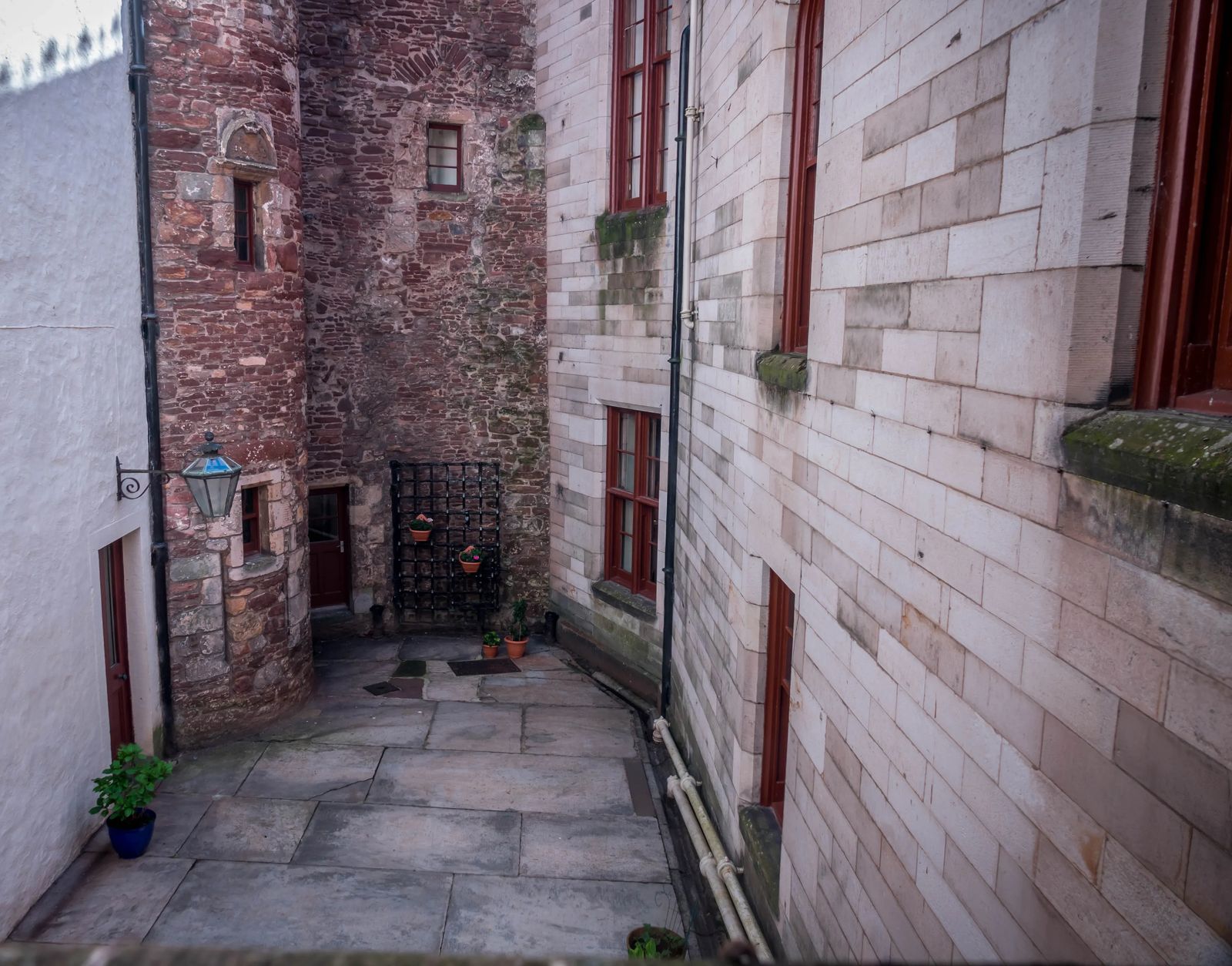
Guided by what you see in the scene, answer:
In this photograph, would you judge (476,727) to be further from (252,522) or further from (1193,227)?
(1193,227)

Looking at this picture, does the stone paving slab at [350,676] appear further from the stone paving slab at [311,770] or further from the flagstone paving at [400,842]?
the stone paving slab at [311,770]

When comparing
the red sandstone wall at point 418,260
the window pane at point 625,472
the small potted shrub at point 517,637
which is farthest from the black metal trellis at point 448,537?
the window pane at point 625,472

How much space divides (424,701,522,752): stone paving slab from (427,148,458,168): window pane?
6508mm

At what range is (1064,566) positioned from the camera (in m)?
2.49

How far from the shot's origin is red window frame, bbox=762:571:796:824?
18.6 ft

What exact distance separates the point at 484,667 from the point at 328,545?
2.55 m

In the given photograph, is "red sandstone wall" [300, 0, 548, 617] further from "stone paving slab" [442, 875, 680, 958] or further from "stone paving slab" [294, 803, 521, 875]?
"stone paving slab" [442, 875, 680, 958]

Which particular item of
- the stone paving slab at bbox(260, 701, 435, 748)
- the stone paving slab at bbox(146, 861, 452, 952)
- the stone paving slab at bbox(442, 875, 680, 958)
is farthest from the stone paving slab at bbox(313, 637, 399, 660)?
the stone paving slab at bbox(442, 875, 680, 958)

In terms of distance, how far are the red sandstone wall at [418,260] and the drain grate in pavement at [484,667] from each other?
1350mm

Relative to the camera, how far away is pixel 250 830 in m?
7.47

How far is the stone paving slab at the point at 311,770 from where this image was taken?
8.10m

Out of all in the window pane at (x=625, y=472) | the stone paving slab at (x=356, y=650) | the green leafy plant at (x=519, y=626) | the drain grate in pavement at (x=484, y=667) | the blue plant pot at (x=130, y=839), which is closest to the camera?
the blue plant pot at (x=130, y=839)

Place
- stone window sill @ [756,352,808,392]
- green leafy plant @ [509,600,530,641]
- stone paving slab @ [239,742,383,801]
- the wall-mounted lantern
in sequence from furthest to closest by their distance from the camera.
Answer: green leafy plant @ [509,600,530,641] < stone paving slab @ [239,742,383,801] < the wall-mounted lantern < stone window sill @ [756,352,808,392]

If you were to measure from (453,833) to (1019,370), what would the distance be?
6.14 meters
